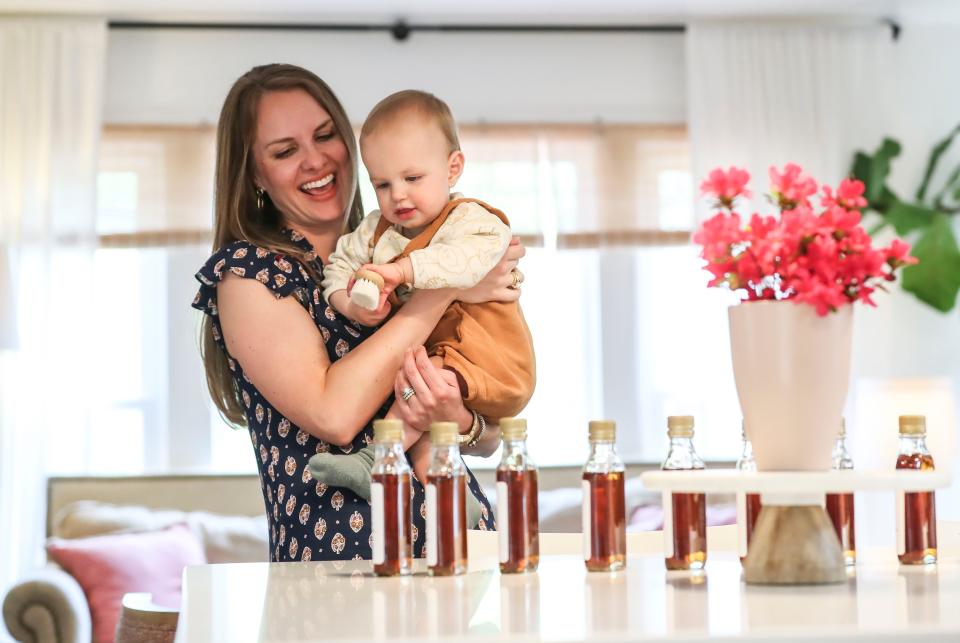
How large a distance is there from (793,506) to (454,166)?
38.6 inches

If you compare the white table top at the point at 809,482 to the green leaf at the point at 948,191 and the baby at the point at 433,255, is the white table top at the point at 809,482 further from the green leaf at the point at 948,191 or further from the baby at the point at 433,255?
the green leaf at the point at 948,191

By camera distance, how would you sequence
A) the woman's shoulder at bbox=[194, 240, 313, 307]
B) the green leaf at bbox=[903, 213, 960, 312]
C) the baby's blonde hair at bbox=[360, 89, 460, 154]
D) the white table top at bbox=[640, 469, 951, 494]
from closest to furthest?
the white table top at bbox=[640, 469, 951, 494]
the woman's shoulder at bbox=[194, 240, 313, 307]
the baby's blonde hair at bbox=[360, 89, 460, 154]
the green leaf at bbox=[903, 213, 960, 312]

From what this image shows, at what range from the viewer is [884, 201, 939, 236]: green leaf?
18.2ft

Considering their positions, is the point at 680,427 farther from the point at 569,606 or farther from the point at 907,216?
the point at 907,216

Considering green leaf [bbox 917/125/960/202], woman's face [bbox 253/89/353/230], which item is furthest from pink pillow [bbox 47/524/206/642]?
green leaf [bbox 917/125/960/202]

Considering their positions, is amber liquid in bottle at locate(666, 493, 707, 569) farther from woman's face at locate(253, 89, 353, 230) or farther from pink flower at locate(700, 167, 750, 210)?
woman's face at locate(253, 89, 353, 230)

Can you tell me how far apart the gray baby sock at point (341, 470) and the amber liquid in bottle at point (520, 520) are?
348 mm

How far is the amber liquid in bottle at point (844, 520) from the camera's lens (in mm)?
1476

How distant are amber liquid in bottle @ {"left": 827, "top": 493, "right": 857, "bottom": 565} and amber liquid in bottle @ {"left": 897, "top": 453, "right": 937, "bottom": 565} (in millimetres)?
57

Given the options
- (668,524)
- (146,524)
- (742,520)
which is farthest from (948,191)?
(668,524)

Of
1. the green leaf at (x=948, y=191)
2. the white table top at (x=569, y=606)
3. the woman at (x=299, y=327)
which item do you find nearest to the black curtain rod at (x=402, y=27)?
the green leaf at (x=948, y=191)

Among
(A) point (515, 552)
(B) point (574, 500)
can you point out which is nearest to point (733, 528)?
(A) point (515, 552)

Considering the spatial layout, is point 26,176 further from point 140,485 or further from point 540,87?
point 540,87

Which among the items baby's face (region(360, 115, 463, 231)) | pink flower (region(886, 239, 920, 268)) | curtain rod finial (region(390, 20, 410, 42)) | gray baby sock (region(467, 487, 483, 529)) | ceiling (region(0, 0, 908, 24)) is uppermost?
ceiling (region(0, 0, 908, 24))
